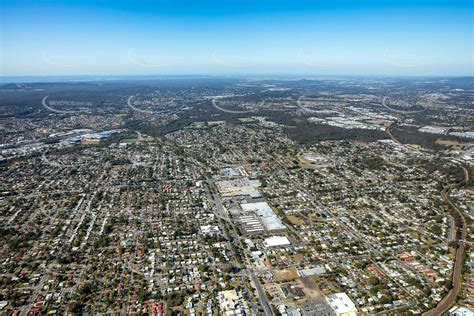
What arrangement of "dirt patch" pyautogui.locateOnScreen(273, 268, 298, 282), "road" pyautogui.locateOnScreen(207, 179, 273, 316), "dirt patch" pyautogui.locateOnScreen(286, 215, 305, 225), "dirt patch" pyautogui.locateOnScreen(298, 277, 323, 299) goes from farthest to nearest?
"dirt patch" pyautogui.locateOnScreen(286, 215, 305, 225)
"dirt patch" pyautogui.locateOnScreen(273, 268, 298, 282)
"dirt patch" pyautogui.locateOnScreen(298, 277, 323, 299)
"road" pyautogui.locateOnScreen(207, 179, 273, 316)

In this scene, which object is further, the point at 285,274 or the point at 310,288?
the point at 285,274

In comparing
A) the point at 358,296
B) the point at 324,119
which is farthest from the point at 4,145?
the point at 324,119

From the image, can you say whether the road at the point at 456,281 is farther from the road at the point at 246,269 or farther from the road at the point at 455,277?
the road at the point at 246,269

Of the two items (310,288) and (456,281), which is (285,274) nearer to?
(310,288)

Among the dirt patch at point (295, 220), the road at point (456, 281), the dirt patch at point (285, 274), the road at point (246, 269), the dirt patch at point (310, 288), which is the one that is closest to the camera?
the road at point (456, 281)

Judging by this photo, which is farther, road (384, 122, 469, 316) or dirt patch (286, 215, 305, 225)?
dirt patch (286, 215, 305, 225)

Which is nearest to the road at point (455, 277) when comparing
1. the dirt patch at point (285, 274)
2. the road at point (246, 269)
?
the dirt patch at point (285, 274)

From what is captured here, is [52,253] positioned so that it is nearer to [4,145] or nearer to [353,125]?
[4,145]

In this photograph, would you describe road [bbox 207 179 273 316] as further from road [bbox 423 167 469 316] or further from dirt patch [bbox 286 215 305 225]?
road [bbox 423 167 469 316]

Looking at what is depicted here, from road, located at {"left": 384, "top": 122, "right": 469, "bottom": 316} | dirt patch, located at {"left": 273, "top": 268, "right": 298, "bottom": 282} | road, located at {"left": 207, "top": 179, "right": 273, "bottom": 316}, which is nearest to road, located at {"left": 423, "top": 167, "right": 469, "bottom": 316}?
road, located at {"left": 384, "top": 122, "right": 469, "bottom": 316}

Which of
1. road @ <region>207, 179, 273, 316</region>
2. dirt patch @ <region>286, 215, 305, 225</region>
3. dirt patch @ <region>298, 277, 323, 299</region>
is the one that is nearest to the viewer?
road @ <region>207, 179, 273, 316</region>

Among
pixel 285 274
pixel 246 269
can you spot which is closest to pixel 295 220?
pixel 285 274
